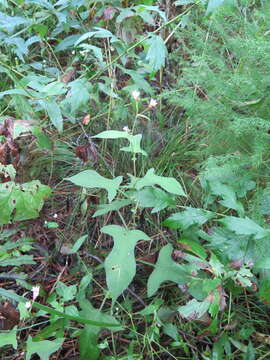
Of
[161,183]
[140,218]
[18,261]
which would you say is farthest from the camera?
[140,218]

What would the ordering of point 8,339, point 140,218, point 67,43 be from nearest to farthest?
point 8,339, point 140,218, point 67,43

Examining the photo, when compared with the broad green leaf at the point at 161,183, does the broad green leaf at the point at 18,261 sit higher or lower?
lower

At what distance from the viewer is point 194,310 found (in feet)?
3.65

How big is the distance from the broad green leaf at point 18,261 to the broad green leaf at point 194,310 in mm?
551

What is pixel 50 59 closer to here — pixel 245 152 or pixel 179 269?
pixel 245 152

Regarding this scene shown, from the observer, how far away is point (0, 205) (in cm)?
141

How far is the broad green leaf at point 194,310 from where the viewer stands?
1.10 metres

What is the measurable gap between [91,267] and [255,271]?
0.55m

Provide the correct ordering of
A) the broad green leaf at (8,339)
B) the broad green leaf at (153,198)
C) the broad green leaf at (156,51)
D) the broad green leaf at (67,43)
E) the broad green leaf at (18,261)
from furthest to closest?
the broad green leaf at (67,43), the broad green leaf at (156,51), the broad green leaf at (18,261), the broad green leaf at (153,198), the broad green leaf at (8,339)

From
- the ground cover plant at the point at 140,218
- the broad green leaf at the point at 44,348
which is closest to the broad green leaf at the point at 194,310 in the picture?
the ground cover plant at the point at 140,218

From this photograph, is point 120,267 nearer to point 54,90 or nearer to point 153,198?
point 153,198

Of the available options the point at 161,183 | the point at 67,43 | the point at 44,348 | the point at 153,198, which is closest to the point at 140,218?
the point at 153,198

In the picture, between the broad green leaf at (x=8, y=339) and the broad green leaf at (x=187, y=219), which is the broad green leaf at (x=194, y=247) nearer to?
the broad green leaf at (x=187, y=219)

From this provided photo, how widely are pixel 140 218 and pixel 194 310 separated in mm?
488
